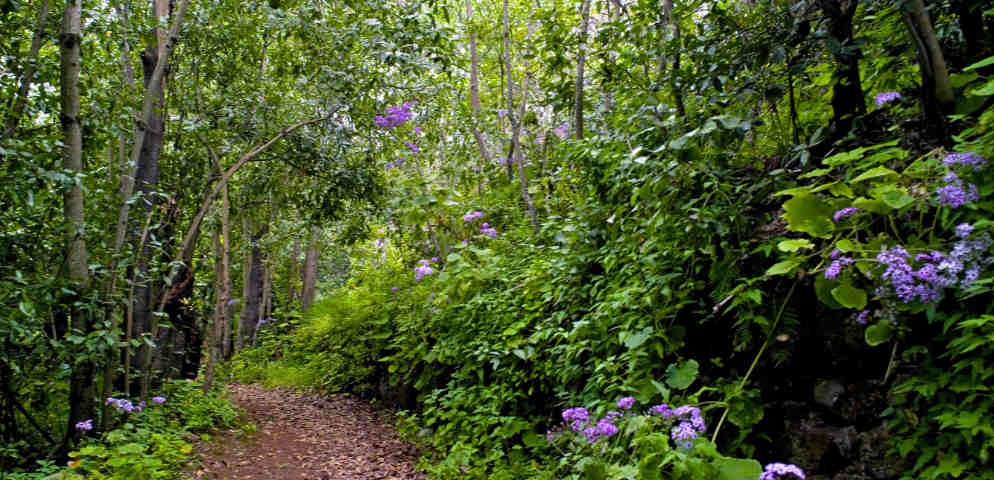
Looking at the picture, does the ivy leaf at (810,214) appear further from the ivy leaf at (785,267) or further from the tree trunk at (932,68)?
the tree trunk at (932,68)

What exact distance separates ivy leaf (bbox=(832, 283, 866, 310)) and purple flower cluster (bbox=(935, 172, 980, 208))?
365mm

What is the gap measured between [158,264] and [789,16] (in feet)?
16.3

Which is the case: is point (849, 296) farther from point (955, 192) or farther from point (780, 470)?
point (780, 470)

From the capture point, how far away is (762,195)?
8.16 feet

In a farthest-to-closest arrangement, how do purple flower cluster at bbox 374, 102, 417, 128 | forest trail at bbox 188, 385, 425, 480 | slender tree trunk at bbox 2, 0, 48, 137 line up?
purple flower cluster at bbox 374, 102, 417, 128 → forest trail at bbox 188, 385, 425, 480 → slender tree trunk at bbox 2, 0, 48, 137

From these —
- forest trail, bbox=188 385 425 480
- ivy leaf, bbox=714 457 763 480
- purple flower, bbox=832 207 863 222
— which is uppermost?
purple flower, bbox=832 207 863 222

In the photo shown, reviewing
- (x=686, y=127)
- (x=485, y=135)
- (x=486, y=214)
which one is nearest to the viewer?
(x=686, y=127)

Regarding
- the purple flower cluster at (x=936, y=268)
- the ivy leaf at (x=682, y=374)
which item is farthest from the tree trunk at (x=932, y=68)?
the ivy leaf at (x=682, y=374)

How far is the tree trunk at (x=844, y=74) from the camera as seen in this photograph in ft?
7.57

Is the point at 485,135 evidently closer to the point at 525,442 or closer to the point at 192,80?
the point at 192,80

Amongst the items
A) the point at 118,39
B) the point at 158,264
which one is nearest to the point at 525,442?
the point at 158,264

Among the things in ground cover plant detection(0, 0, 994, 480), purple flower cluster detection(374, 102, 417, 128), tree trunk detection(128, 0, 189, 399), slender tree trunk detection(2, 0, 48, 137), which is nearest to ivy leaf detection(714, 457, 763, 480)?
ground cover plant detection(0, 0, 994, 480)

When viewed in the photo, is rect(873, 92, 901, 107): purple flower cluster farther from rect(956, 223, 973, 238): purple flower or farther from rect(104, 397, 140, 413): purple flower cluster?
rect(104, 397, 140, 413): purple flower cluster

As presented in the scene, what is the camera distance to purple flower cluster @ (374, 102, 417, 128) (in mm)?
6391
